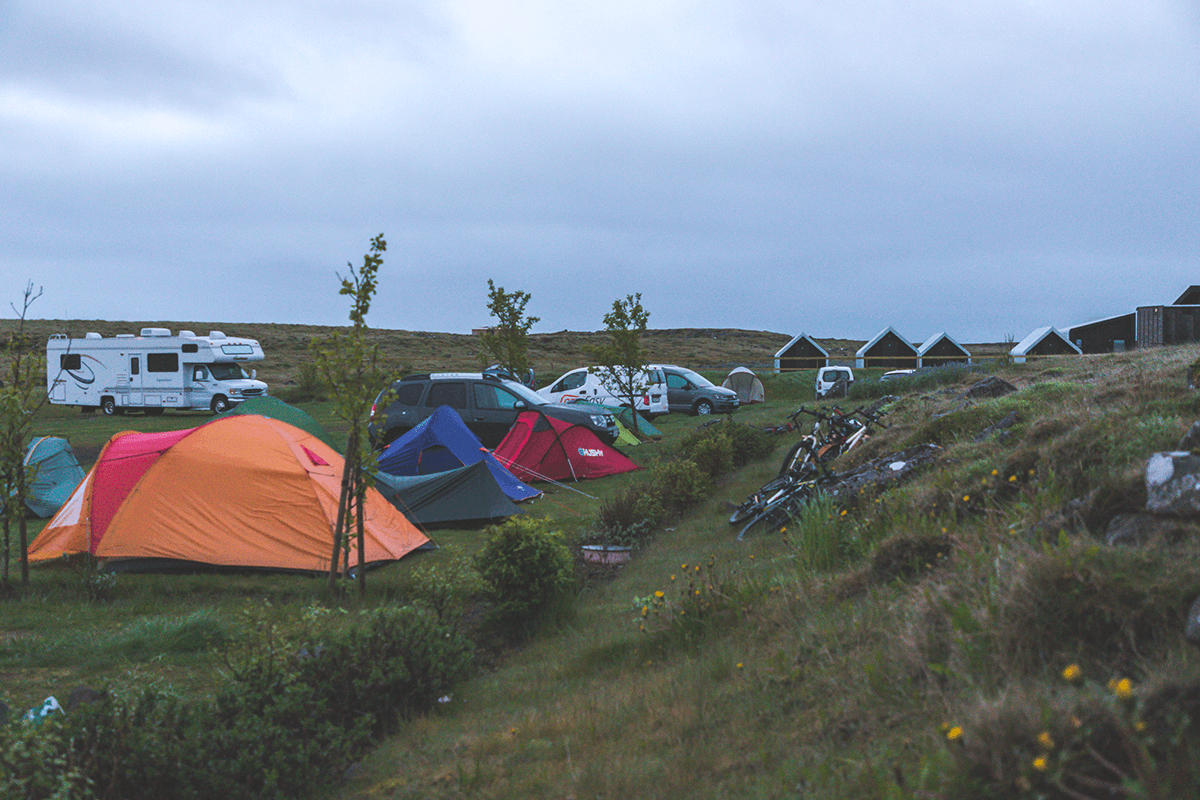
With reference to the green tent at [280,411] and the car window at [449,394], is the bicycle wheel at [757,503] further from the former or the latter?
the car window at [449,394]

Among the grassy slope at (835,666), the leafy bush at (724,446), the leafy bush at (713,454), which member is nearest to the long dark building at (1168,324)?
the leafy bush at (724,446)

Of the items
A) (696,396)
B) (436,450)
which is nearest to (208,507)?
(436,450)

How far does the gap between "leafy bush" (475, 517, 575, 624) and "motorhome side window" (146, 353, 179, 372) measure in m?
28.1

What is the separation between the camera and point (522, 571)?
6.56 m

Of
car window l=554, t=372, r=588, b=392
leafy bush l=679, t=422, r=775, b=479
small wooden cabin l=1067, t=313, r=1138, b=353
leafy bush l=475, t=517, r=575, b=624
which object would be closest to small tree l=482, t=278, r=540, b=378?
car window l=554, t=372, r=588, b=392

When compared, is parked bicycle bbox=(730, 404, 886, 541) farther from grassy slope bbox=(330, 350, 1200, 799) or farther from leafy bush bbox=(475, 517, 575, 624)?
leafy bush bbox=(475, 517, 575, 624)

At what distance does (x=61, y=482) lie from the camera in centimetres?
1187

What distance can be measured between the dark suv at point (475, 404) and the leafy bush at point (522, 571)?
9486 mm

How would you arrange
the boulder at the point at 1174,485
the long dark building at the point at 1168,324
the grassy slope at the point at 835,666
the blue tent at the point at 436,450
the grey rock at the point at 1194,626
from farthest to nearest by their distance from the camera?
the long dark building at the point at 1168,324 → the blue tent at the point at 436,450 → the boulder at the point at 1174,485 → the grassy slope at the point at 835,666 → the grey rock at the point at 1194,626

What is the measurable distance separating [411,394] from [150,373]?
19089mm

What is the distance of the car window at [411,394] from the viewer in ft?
54.4

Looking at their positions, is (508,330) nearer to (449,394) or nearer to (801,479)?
(449,394)

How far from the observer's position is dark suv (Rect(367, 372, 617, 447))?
53.8ft

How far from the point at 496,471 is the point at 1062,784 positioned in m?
10.8
